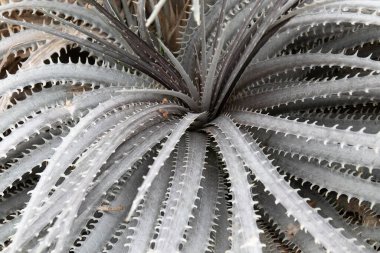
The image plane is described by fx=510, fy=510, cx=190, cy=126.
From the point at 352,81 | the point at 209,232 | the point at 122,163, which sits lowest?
the point at 209,232

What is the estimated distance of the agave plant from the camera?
0.75 metres

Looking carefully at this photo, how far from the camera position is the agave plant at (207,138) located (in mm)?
754

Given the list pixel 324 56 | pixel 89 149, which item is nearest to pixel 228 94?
pixel 324 56

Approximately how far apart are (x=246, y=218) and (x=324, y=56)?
0.35m

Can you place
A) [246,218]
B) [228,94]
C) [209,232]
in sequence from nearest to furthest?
1. [246,218]
2. [209,232]
3. [228,94]

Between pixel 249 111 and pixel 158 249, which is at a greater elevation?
pixel 249 111

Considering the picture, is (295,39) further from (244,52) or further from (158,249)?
(158,249)

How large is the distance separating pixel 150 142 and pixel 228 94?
7.6 inches

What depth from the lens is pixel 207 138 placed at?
0.92 m

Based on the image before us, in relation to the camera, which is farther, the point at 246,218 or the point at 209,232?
the point at 209,232

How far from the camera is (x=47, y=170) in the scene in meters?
0.75

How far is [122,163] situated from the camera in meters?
0.83

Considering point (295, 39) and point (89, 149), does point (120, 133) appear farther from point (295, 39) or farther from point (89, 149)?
point (295, 39)

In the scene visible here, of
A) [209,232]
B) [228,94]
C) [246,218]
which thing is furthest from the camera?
[228,94]
